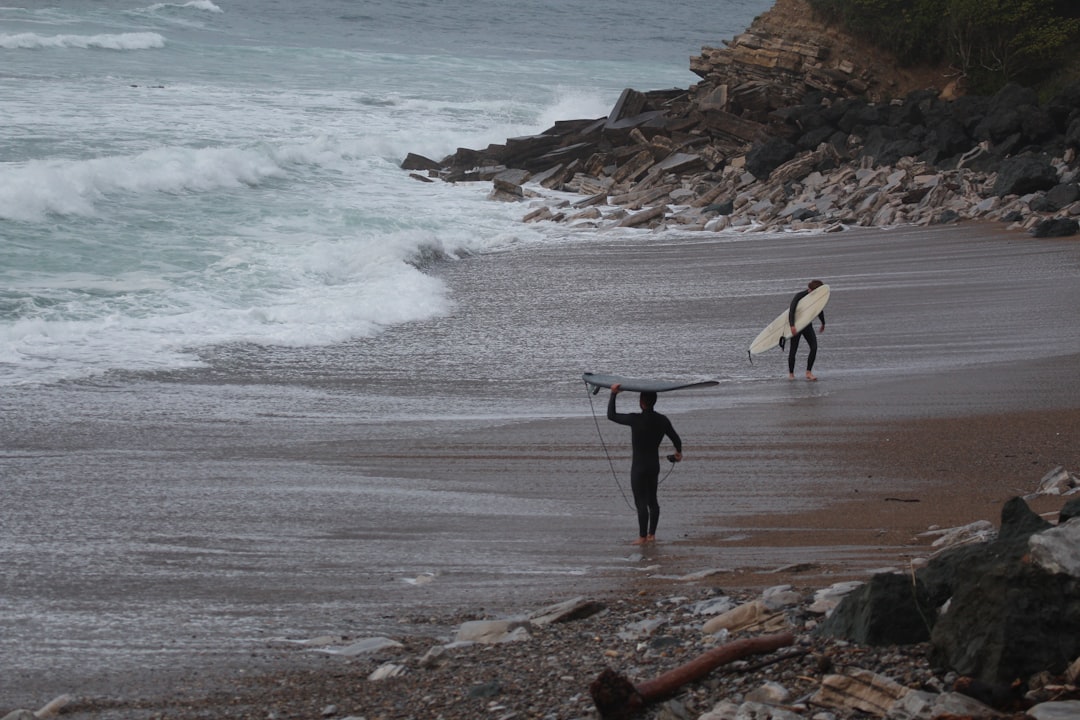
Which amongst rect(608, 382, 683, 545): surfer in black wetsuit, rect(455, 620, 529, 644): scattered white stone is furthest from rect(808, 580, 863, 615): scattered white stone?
rect(608, 382, 683, 545): surfer in black wetsuit

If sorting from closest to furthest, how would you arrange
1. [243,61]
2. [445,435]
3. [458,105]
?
[445,435], [458,105], [243,61]

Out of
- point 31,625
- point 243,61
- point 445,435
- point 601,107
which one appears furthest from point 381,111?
point 31,625

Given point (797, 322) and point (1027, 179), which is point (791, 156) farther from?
point (797, 322)

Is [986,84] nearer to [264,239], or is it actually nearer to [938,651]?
[264,239]

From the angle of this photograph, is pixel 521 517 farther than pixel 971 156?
No

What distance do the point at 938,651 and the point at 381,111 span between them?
4298cm

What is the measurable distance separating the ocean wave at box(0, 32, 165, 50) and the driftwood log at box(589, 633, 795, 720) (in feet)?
174

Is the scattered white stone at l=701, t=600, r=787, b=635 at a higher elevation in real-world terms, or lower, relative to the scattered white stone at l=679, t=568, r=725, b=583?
higher

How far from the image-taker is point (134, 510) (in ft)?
33.1

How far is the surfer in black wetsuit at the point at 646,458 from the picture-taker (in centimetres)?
932

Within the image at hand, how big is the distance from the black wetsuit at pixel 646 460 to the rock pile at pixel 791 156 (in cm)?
1475

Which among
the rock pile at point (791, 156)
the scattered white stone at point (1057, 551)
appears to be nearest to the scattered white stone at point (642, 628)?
the scattered white stone at point (1057, 551)

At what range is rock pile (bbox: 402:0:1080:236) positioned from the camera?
2591 cm

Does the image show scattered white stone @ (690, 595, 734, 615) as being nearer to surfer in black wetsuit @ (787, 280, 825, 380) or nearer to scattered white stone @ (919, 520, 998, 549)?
scattered white stone @ (919, 520, 998, 549)
